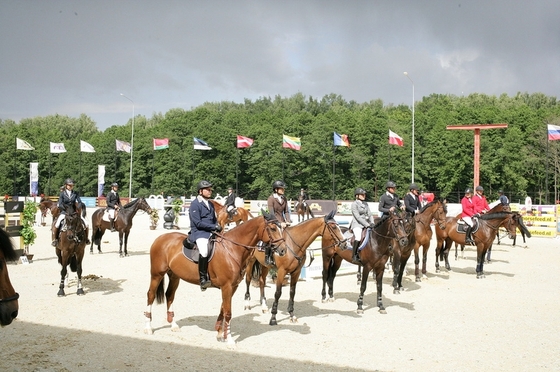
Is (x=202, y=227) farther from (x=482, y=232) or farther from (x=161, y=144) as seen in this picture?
(x=161, y=144)

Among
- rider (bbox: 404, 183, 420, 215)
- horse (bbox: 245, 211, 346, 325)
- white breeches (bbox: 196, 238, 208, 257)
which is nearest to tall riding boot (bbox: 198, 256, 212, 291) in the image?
white breeches (bbox: 196, 238, 208, 257)

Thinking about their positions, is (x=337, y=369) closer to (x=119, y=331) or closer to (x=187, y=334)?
(x=187, y=334)

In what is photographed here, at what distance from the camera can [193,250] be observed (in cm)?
941

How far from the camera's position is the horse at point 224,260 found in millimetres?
9172

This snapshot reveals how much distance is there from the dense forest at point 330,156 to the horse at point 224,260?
160ft

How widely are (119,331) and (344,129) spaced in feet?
197

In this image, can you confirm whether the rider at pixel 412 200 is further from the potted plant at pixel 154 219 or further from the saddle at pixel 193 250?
the potted plant at pixel 154 219

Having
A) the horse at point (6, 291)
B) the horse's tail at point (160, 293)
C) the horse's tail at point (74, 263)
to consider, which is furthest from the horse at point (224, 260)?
the horse's tail at point (74, 263)

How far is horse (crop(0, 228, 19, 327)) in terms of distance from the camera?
206 inches

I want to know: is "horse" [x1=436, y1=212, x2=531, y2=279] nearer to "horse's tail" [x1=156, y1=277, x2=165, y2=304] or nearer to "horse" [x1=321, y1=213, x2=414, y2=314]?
"horse" [x1=321, y1=213, x2=414, y2=314]

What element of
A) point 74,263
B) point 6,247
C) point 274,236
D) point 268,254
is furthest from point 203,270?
point 74,263

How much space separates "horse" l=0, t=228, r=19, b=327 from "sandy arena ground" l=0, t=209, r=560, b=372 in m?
2.87

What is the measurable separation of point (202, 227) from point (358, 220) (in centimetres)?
512

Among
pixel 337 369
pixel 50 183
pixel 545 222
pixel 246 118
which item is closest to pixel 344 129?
pixel 246 118
